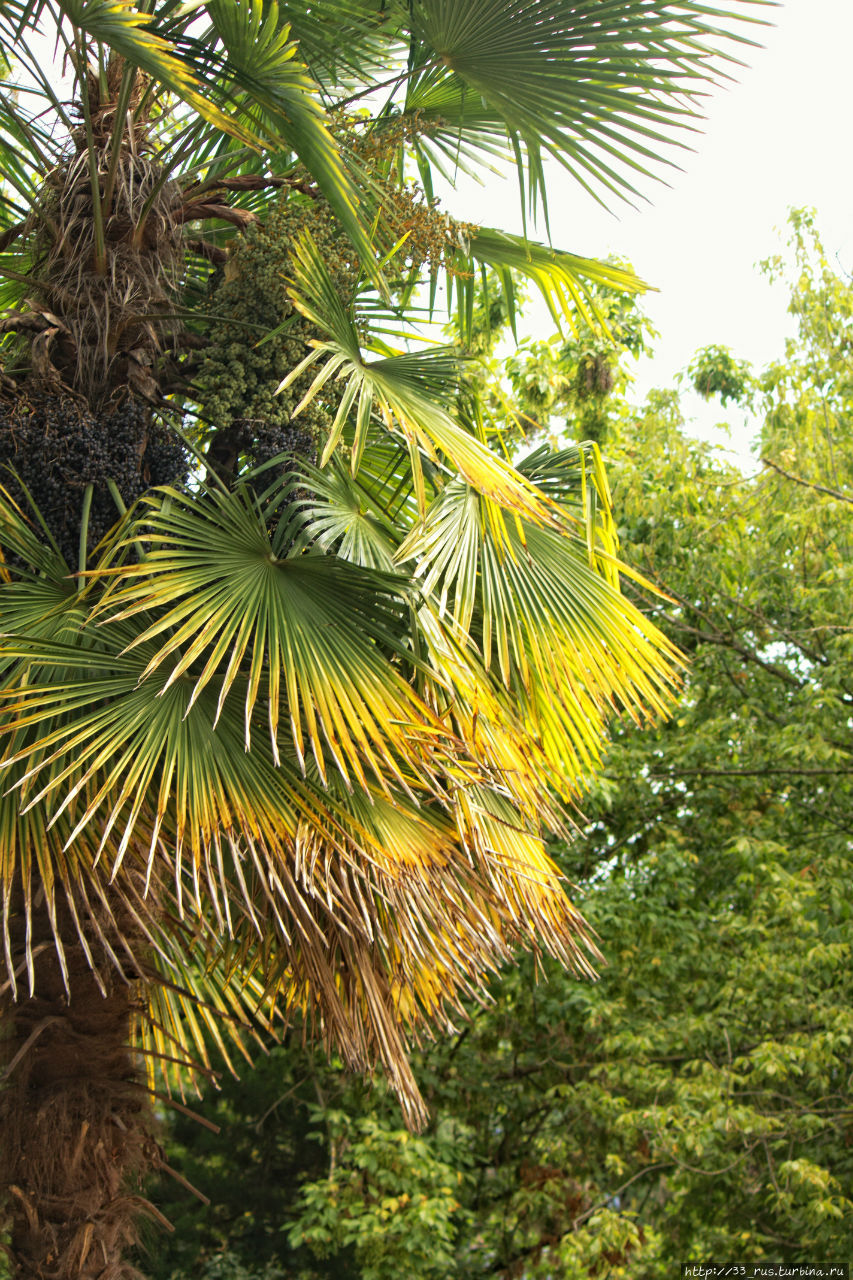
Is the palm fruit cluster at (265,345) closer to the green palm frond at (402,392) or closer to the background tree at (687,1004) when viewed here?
the green palm frond at (402,392)

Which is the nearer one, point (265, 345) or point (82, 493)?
point (82, 493)

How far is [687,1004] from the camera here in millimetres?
6871

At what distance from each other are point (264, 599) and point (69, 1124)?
1491 millimetres

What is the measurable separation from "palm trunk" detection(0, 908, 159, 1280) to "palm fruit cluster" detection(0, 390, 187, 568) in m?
1.11

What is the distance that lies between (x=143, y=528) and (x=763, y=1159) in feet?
15.3

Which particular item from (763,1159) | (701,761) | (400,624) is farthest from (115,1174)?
(701,761)

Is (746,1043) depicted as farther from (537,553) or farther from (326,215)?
(326,215)

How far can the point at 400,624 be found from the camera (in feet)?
11.0

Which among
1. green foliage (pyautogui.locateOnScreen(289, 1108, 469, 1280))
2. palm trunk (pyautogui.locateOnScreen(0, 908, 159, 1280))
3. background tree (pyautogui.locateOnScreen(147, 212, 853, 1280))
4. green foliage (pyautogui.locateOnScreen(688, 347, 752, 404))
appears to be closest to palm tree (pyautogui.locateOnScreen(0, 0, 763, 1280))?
palm trunk (pyautogui.locateOnScreen(0, 908, 159, 1280))

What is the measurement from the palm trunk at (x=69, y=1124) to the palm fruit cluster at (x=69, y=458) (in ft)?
3.65

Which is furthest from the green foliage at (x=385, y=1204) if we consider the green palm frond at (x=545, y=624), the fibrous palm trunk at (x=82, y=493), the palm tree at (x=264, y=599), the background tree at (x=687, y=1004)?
the green palm frond at (x=545, y=624)

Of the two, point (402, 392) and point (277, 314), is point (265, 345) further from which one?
point (402, 392)

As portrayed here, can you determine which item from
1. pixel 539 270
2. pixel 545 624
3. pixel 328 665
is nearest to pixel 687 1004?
pixel 545 624

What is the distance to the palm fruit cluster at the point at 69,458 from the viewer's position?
11.0ft
